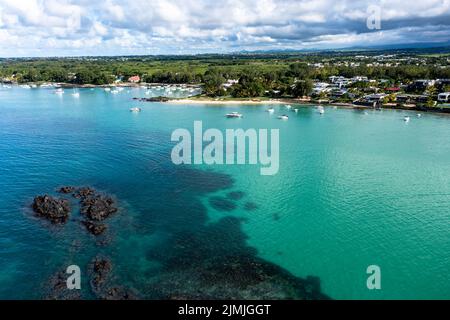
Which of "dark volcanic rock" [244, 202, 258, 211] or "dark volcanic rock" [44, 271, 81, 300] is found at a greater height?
"dark volcanic rock" [244, 202, 258, 211]

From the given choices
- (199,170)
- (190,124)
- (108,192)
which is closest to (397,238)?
(199,170)

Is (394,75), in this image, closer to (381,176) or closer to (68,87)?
(381,176)

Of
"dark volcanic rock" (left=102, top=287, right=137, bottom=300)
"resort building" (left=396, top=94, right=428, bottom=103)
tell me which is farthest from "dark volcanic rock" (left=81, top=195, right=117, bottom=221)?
"resort building" (left=396, top=94, right=428, bottom=103)

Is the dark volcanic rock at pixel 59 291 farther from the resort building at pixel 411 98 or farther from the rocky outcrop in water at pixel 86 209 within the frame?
the resort building at pixel 411 98

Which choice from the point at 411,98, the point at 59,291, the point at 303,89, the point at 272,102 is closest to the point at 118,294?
the point at 59,291

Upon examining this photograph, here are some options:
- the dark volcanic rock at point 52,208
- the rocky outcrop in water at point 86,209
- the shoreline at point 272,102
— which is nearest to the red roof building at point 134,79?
the shoreline at point 272,102

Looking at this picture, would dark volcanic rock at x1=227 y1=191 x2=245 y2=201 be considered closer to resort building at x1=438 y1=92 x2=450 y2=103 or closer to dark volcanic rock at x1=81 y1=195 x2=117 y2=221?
dark volcanic rock at x1=81 y1=195 x2=117 y2=221
